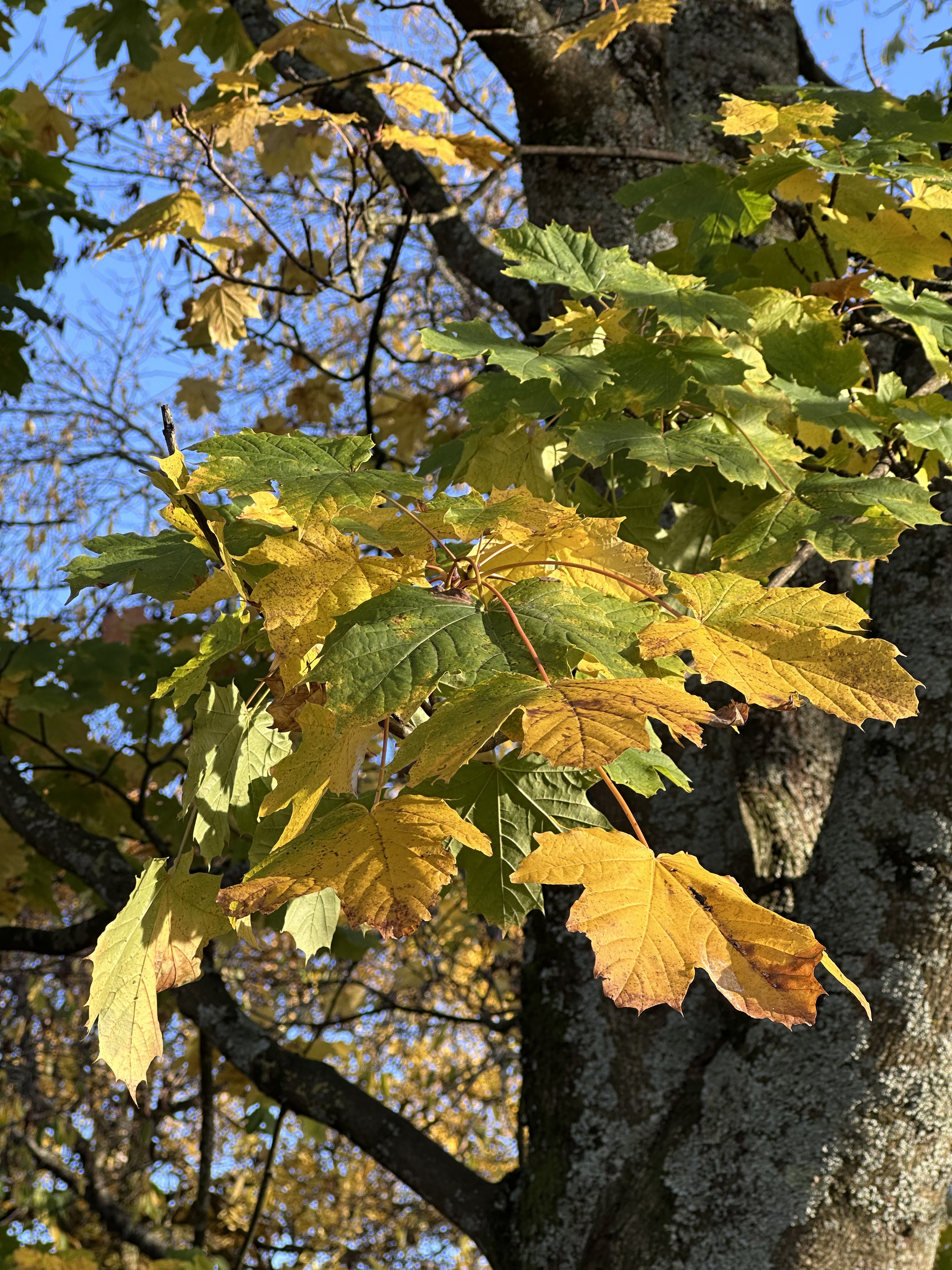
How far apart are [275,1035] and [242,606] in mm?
5152

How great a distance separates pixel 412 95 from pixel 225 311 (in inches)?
32.7

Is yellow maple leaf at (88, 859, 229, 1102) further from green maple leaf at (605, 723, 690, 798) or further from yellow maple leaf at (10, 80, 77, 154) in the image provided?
yellow maple leaf at (10, 80, 77, 154)

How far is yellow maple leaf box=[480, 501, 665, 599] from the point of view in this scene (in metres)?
0.93

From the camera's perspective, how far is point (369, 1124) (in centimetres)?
209

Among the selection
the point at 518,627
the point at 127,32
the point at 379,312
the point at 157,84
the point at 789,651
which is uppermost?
the point at 157,84

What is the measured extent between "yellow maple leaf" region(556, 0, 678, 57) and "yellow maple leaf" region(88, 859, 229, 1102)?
1.80m

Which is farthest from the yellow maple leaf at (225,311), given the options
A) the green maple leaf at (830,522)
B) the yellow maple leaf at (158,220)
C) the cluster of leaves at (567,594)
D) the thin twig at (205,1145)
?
the green maple leaf at (830,522)

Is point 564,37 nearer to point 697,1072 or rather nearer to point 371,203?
point 371,203

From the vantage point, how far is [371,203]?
239 centimetres

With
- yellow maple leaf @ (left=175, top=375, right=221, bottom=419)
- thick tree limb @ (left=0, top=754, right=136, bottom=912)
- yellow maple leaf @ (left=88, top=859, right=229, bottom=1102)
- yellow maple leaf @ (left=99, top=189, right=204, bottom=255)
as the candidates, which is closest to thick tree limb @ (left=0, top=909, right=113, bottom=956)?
thick tree limb @ (left=0, top=754, right=136, bottom=912)

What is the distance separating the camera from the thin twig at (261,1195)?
275cm

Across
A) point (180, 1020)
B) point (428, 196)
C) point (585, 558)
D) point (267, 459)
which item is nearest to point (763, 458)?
point (585, 558)

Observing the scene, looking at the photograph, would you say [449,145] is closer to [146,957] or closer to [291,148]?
[291,148]

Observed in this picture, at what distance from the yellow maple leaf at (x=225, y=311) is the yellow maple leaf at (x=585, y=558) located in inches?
86.8
